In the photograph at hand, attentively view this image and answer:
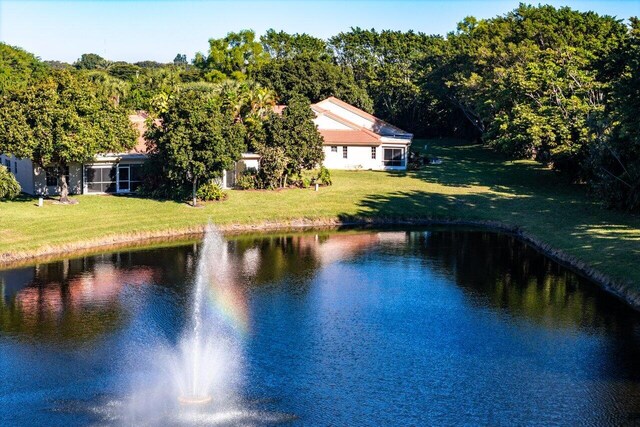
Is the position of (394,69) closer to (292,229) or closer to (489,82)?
(489,82)

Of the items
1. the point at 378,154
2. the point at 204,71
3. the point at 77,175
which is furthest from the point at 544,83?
the point at 204,71

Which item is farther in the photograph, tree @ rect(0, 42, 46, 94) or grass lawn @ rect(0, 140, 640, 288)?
tree @ rect(0, 42, 46, 94)

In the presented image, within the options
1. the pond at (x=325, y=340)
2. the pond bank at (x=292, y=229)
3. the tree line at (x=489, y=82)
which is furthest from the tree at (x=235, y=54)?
the pond at (x=325, y=340)

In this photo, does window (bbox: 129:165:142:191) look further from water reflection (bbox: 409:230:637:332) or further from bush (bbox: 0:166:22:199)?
water reflection (bbox: 409:230:637:332)

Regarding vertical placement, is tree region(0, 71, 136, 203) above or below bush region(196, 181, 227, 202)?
above

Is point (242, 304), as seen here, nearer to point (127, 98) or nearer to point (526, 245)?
point (526, 245)

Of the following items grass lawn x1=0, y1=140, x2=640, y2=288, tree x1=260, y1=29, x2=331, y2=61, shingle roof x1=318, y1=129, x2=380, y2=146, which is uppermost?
tree x1=260, y1=29, x2=331, y2=61

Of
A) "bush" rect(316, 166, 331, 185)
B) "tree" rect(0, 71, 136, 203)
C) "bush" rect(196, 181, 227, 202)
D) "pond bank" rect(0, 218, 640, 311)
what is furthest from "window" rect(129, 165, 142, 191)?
"bush" rect(316, 166, 331, 185)
